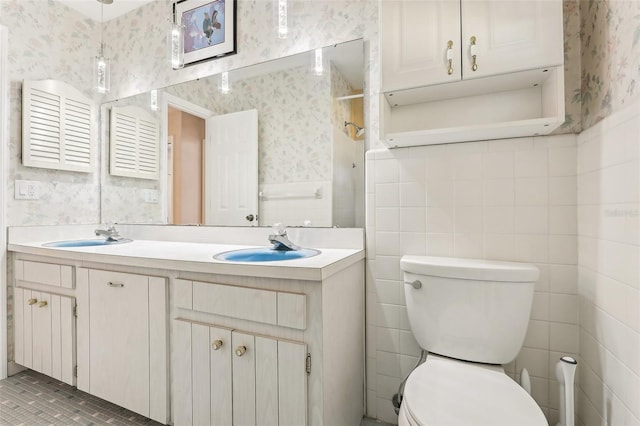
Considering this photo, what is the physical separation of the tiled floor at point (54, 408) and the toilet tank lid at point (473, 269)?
84 centimetres

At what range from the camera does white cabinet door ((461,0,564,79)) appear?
3.42ft

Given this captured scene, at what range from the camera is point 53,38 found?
211 centimetres

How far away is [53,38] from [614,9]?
3.05 metres

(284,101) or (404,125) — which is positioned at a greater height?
(284,101)

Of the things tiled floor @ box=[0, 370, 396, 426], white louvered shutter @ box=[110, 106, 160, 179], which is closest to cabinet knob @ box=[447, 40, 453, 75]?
tiled floor @ box=[0, 370, 396, 426]

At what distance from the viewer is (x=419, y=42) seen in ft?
3.98

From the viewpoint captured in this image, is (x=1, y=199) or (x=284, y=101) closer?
(x=284, y=101)

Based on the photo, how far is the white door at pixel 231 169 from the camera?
1783 mm

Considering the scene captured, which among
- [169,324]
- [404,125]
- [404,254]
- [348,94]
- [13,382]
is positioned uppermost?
[348,94]

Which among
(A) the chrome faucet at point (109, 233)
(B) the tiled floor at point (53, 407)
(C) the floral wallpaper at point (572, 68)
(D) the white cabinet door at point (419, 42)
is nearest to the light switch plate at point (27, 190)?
(A) the chrome faucet at point (109, 233)

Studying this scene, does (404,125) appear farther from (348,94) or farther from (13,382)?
(13,382)

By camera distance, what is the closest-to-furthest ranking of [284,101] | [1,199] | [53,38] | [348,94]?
[348,94] → [284,101] → [1,199] → [53,38]

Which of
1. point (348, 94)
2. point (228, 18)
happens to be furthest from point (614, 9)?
point (228, 18)

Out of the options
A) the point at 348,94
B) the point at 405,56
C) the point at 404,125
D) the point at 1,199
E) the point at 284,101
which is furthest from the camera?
the point at 1,199
